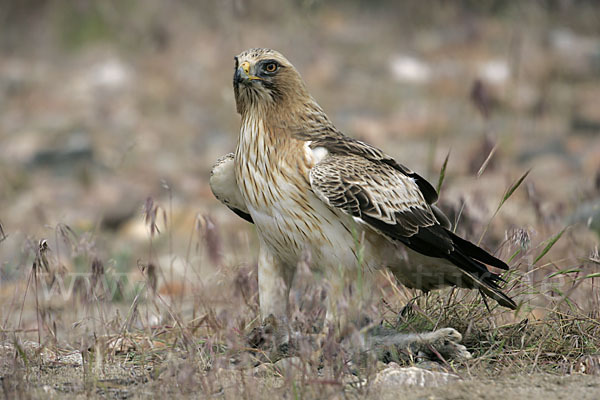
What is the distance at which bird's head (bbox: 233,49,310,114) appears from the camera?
417cm

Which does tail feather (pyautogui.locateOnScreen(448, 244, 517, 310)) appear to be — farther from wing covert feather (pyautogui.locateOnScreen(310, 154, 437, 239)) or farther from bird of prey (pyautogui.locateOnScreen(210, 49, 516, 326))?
wing covert feather (pyautogui.locateOnScreen(310, 154, 437, 239))

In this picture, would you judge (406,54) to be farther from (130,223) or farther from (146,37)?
(130,223)

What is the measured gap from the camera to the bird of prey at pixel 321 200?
12.6 feet

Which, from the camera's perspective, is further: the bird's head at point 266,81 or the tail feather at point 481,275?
the bird's head at point 266,81

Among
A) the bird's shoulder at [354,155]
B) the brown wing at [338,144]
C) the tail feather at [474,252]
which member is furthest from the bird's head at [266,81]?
the tail feather at [474,252]

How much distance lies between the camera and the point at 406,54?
13.4 metres

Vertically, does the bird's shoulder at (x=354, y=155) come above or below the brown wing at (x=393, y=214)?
above

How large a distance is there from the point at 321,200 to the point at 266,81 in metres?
0.73

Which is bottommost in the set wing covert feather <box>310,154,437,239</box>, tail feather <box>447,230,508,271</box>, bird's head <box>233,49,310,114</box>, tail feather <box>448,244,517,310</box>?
Answer: tail feather <box>448,244,517,310</box>

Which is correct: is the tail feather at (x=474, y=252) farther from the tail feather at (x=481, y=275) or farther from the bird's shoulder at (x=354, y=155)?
the bird's shoulder at (x=354, y=155)

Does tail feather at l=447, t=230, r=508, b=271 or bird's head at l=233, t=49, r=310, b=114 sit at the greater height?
bird's head at l=233, t=49, r=310, b=114

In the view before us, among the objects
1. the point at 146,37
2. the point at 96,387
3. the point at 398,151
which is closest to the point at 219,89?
the point at 146,37

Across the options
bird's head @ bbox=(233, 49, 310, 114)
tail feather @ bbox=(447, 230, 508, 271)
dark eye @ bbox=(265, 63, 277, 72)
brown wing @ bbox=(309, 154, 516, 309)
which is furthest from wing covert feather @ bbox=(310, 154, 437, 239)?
dark eye @ bbox=(265, 63, 277, 72)

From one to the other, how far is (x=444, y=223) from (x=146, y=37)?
391 inches
